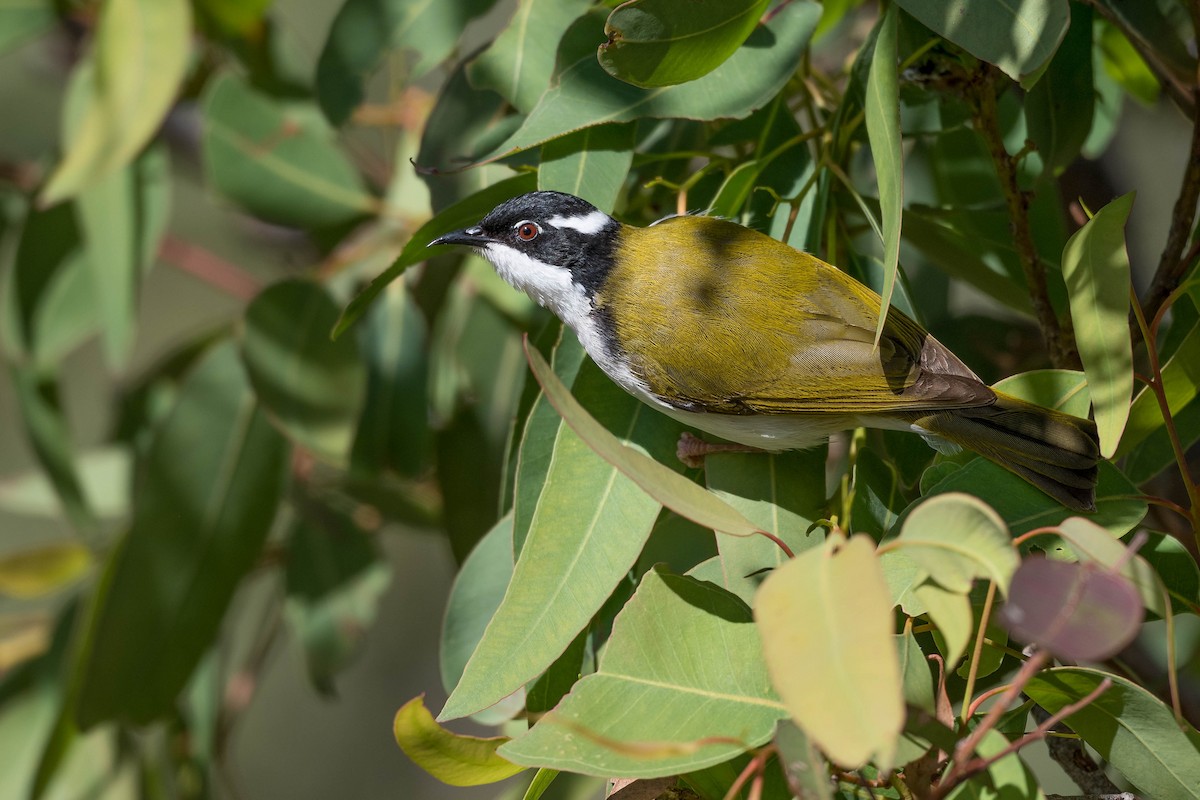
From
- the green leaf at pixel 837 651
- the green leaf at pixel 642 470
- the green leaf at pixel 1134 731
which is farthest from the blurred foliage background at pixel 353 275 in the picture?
the green leaf at pixel 837 651

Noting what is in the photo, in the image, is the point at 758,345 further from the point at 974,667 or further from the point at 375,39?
the point at 375,39

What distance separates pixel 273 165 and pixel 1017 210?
6.64 feet

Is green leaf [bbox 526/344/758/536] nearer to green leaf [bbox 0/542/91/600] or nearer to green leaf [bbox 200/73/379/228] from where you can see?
green leaf [bbox 200/73/379/228]

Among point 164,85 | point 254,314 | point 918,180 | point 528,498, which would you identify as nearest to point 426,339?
point 254,314

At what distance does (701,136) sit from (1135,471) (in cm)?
101

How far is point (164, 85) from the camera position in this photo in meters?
2.69

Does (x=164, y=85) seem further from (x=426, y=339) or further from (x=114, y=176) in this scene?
(x=426, y=339)

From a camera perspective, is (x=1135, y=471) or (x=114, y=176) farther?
(x=114, y=176)

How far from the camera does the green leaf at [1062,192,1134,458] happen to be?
4.76 ft

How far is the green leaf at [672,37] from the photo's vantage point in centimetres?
160

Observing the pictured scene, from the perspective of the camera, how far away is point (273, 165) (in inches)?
120

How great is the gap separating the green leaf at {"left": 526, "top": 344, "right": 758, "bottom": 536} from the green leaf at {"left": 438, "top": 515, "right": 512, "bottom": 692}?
678mm

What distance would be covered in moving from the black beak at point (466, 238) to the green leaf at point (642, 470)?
2.64 feet

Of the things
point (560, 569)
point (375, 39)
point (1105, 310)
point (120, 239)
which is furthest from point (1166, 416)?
point (120, 239)
